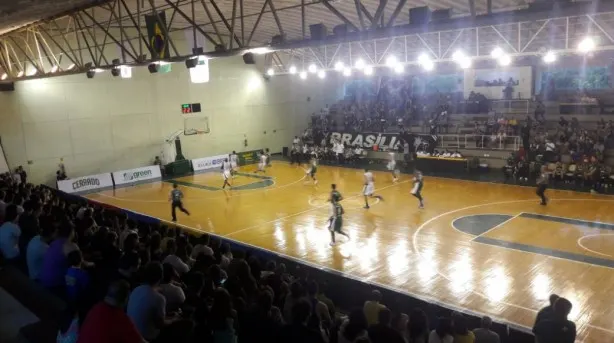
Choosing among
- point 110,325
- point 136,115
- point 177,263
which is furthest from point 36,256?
point 136,115

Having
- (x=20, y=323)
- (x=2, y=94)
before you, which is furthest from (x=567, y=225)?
(x=2, y=94)

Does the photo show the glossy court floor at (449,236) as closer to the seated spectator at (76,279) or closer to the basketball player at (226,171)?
the basketball player at (226,171)

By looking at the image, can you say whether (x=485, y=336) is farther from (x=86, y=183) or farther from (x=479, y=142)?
(x=86, y=183)

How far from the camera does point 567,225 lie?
49.3 feet

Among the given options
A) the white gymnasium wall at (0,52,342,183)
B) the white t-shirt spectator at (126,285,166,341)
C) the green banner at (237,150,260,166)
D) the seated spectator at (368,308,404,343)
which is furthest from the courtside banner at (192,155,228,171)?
the seated spectator at (368,308,404,343)

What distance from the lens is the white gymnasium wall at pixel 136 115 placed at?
24.3 meters

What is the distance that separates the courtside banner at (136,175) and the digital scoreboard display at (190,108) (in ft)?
13.0

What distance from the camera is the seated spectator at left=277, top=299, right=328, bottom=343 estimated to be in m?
4.61

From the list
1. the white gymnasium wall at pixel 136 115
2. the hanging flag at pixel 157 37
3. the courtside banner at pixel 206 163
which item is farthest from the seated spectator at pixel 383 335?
the courtside banner at pixel 206 163

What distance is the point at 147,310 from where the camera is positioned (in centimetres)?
509

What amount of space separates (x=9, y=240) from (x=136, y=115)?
20531 mm

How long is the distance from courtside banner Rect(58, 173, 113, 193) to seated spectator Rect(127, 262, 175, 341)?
21123mm

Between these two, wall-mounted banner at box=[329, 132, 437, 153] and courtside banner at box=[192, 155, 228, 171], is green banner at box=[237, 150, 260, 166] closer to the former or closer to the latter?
Result: courtside banner at box=[192, 155, 228, 171]

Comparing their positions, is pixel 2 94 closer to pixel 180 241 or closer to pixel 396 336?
pixel 180 241
